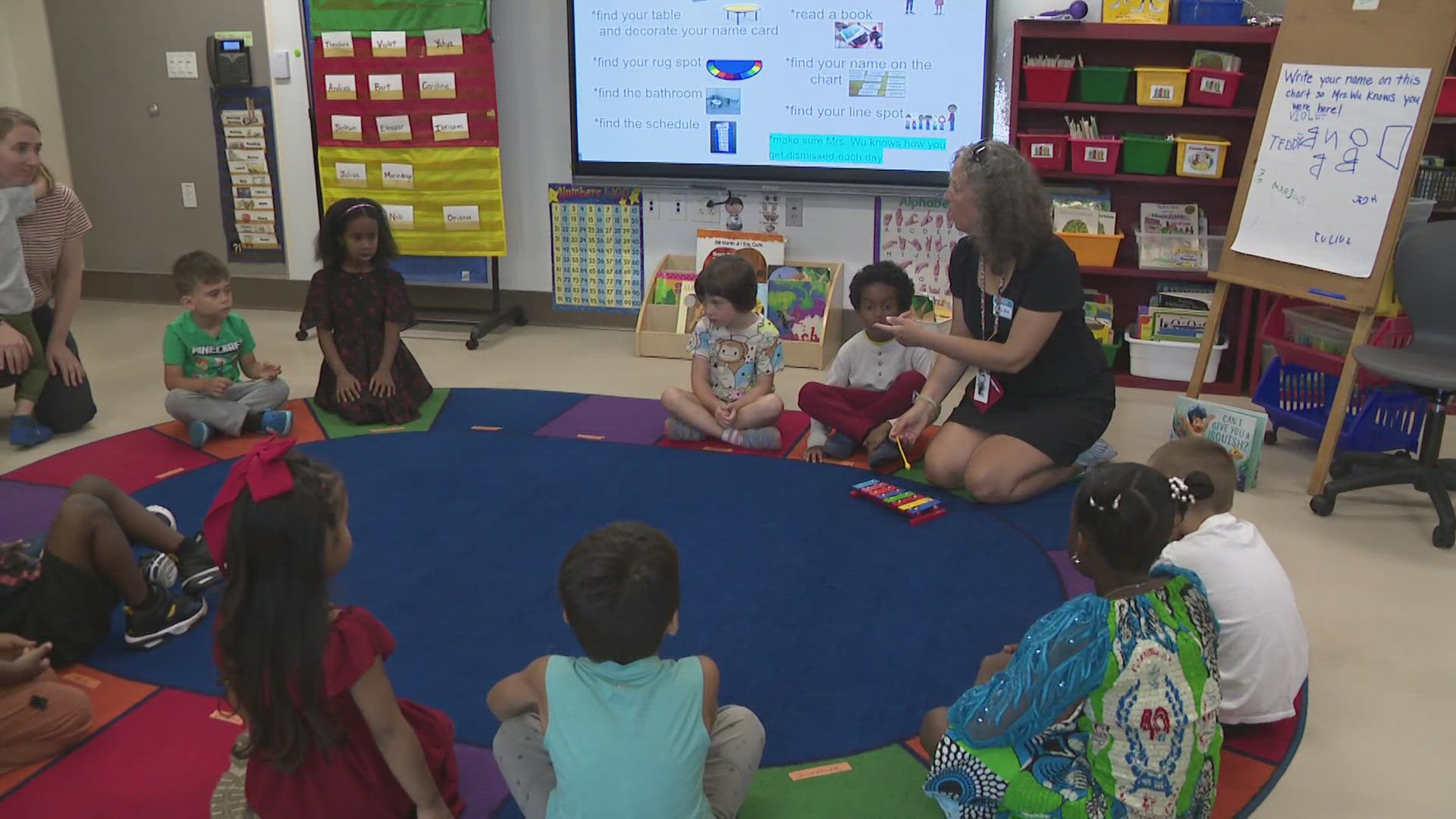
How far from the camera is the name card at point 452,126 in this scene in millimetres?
5668

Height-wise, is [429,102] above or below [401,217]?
above

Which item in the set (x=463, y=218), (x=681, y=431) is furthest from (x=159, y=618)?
(x=463, y=218)

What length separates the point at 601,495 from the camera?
359cm

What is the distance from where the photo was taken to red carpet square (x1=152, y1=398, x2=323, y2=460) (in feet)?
13.1

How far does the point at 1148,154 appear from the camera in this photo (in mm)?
4867

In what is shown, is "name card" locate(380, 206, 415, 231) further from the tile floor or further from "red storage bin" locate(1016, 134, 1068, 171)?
"red storage bin" locate(1016, 134, 1068, 171)

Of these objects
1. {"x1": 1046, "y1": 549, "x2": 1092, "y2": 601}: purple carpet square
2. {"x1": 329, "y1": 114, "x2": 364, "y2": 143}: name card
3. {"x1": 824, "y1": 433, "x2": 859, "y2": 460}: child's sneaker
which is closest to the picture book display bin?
{"x1": 824, "y1": 433, "x2": 859, "y2": 460}: child's sneaker

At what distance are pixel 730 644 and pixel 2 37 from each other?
6.03 metres

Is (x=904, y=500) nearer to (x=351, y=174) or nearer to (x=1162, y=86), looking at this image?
(x=1162, y=86)

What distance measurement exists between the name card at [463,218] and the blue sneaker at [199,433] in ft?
6.84

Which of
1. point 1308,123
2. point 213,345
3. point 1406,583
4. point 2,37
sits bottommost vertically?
point 1406,583

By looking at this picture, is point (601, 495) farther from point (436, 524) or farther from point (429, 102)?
point (429, 102)

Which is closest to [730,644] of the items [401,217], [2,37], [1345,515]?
[1345,515]

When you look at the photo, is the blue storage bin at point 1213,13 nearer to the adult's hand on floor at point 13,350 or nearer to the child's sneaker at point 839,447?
the child's sneaker at point 839,447
